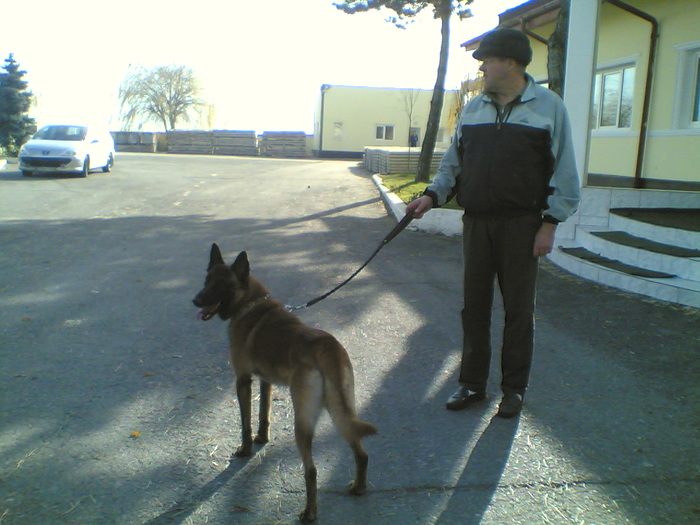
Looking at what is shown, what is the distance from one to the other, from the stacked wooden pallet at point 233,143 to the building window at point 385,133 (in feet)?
31.9

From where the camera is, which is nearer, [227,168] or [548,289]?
[548,289]

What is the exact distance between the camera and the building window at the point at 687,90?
10961 mm

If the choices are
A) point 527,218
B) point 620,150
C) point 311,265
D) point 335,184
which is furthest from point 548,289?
point 335,184

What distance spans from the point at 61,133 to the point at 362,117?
30.5 meters

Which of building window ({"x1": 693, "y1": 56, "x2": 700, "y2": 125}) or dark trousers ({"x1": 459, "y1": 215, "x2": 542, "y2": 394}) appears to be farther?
building window ({"x1": 693, "y1": 56, "x2": 700, "y2": 125})

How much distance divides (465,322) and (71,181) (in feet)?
53.6

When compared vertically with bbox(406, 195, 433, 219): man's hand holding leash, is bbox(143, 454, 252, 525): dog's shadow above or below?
below

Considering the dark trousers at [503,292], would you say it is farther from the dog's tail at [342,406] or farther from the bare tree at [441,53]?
the bare tree at [441,53]

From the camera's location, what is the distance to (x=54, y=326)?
557 cm

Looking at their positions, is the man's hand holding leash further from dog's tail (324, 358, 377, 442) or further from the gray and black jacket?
dog's tail (324, 358, 377, 442)

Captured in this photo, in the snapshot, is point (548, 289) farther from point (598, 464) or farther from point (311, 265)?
point (598, 464)

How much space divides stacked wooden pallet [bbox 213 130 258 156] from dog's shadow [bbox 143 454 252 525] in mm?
42954

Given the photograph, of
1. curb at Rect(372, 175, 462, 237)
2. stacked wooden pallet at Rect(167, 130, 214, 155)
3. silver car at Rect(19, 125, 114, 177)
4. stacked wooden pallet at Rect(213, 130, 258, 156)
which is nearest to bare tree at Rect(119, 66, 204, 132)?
stacked wooden pallet at Rect(167, 130, 214, 155)

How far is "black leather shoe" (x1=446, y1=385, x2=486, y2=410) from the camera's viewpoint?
4.01 metres
